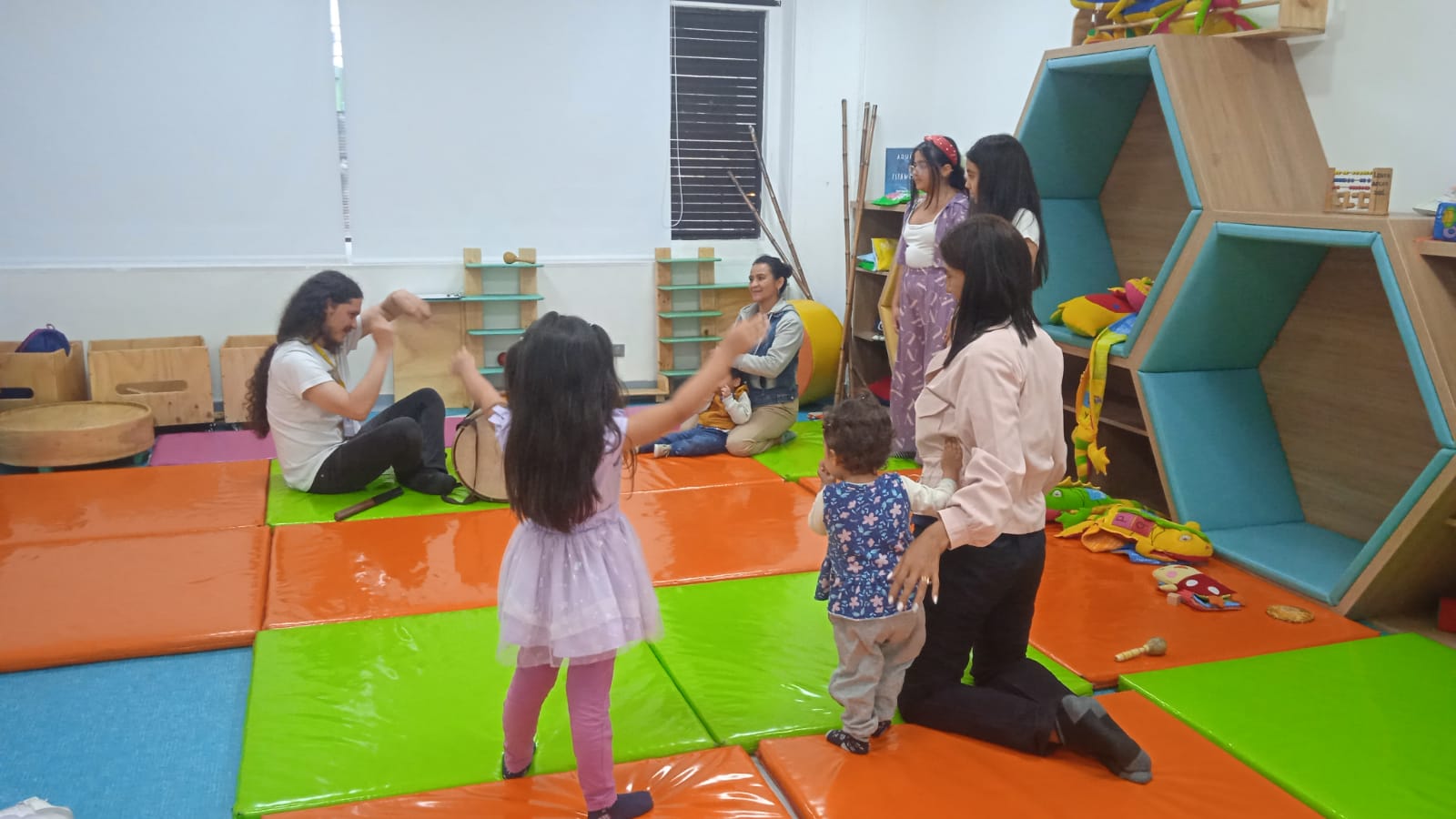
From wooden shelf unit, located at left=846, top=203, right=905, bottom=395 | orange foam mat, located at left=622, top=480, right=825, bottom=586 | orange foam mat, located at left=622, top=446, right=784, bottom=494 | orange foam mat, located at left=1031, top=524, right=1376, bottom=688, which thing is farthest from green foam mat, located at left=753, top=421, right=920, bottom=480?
orange foam mat, located at left=1031, top=524, right=1376, bottom=688

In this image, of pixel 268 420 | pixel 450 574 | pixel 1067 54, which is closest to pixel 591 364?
pixel 450 574

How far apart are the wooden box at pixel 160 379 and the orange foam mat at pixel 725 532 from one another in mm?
2890

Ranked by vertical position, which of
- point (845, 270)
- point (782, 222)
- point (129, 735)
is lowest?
point (129, 735)

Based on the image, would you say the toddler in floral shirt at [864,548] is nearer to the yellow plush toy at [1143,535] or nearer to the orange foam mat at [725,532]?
the orange foam mat at [725,532]

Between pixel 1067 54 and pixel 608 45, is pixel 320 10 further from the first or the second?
pixel 1067 54

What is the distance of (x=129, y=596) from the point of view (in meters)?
3.52

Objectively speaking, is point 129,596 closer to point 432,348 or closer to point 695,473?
point 695,473

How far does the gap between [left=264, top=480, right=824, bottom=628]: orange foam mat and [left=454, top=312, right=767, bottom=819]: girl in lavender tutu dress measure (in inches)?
52.1

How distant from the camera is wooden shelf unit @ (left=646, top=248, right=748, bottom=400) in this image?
727 centimetres

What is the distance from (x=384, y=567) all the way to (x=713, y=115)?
470 cm

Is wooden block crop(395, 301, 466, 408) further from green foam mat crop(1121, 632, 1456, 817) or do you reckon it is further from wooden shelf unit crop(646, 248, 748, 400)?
green foam mat crop(1121, 632, 1456, 817)

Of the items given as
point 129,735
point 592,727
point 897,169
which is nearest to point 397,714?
point 129,735

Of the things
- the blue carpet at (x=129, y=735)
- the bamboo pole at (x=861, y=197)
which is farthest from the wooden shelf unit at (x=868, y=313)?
the blue carpet at (x=129, y=735)

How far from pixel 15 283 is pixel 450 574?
13.3 ft
